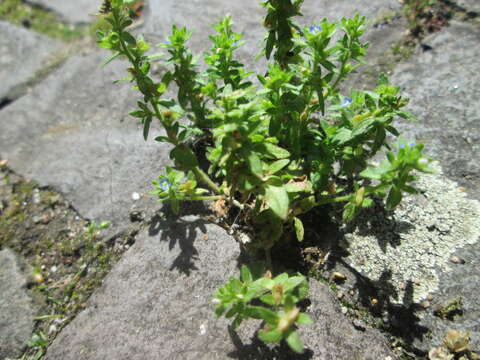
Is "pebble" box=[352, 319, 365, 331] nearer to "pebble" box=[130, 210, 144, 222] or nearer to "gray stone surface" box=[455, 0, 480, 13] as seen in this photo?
"pebble" box=[130, 210, 144, 222]

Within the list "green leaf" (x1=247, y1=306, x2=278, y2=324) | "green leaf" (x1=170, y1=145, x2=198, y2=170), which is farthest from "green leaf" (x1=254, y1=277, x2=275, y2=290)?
"green leaf" (x1=170, y1=145, x2=198, y2=170)

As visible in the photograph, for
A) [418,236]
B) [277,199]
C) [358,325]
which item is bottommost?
[358,325]

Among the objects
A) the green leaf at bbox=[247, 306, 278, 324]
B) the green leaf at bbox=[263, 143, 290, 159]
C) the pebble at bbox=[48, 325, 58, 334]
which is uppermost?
the green leaf at bbox=[263, 143, 290, 159]

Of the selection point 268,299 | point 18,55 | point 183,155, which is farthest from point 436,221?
point 18,55

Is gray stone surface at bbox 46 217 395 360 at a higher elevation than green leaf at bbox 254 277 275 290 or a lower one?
lower

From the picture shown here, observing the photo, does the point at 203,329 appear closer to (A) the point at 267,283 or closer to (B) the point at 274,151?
(A) the point at 267,283

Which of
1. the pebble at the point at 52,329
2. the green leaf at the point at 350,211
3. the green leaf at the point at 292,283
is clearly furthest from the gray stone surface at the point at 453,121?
the pebble at the point at 52,329

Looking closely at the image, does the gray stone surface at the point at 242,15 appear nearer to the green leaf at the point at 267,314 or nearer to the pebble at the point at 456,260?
the pebble at the point at 456,260

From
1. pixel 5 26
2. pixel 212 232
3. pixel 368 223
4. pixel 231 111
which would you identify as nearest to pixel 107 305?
pixel 212 232
